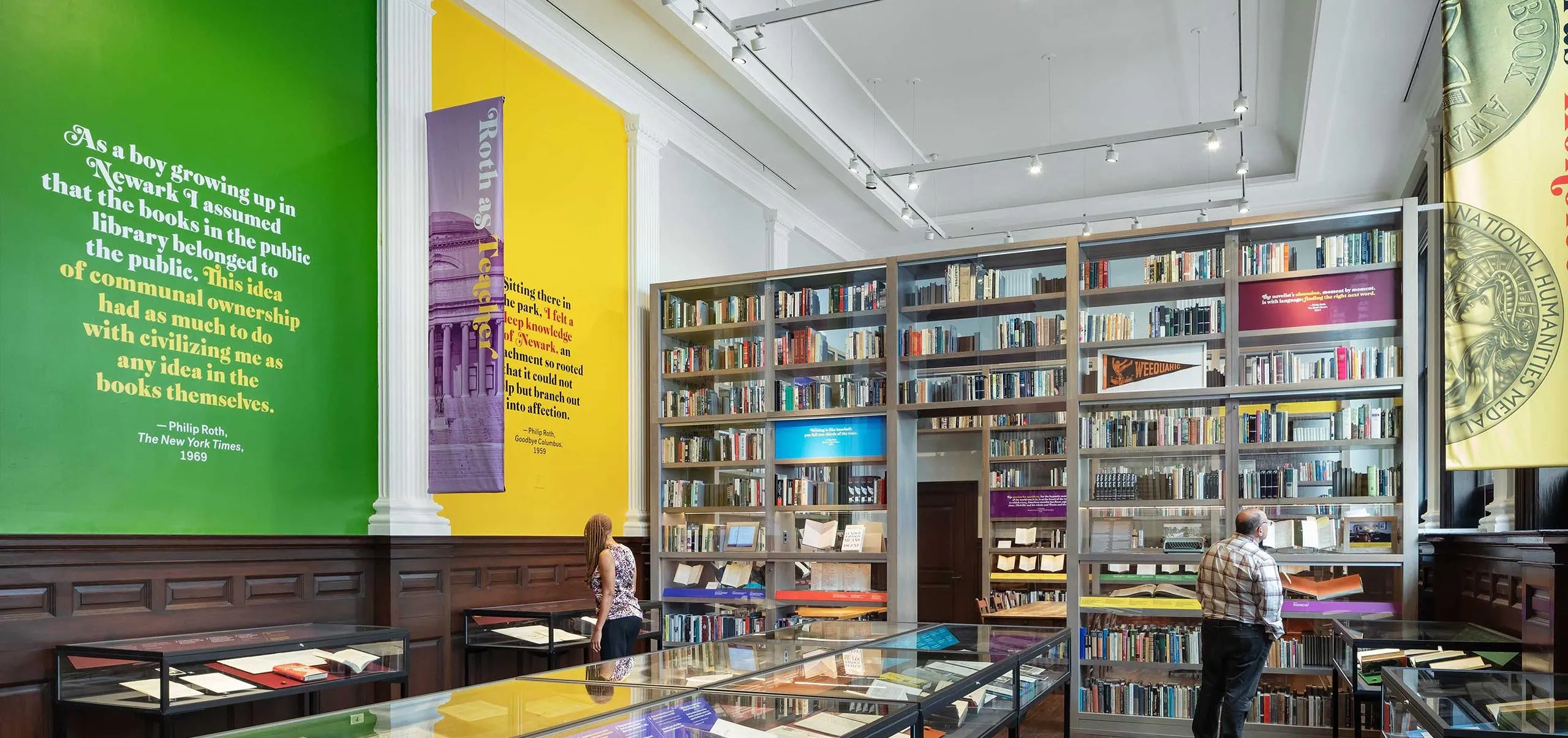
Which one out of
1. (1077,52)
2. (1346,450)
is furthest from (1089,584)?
(1077,52)

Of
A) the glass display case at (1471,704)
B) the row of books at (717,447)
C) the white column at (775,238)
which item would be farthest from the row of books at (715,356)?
the glass display case at (1471,704)

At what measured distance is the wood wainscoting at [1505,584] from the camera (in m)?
4.48

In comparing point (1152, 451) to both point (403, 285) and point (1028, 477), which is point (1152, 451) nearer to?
point (1028, 477)

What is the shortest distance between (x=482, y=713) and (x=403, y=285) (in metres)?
4.18

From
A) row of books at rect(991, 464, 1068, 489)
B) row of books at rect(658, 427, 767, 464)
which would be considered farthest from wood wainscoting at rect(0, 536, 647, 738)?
row of books at rect(991, 464, 1068, 489)

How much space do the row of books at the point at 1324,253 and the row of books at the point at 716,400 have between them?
3.82m

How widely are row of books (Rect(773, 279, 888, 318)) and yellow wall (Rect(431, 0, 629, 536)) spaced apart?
1369 millimetres

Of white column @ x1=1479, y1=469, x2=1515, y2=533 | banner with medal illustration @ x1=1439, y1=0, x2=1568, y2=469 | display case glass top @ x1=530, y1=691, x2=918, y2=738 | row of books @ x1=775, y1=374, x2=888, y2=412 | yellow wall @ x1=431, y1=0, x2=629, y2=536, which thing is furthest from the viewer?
row of books @ x1=775, y1=374, x2=888, y2=412

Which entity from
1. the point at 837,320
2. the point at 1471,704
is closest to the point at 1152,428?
the point at 837,320

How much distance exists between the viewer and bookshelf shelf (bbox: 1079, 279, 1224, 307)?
25.0ft

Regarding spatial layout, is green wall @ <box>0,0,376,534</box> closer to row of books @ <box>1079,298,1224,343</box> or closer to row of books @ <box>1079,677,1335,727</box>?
row of books @ <box>1079,298,1224,343</box>

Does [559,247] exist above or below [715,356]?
above

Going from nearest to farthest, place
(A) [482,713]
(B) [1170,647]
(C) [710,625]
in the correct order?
(A) [482,713]
(B) [1170,647]
(C) [710,625]

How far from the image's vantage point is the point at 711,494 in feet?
Result: 29.7
